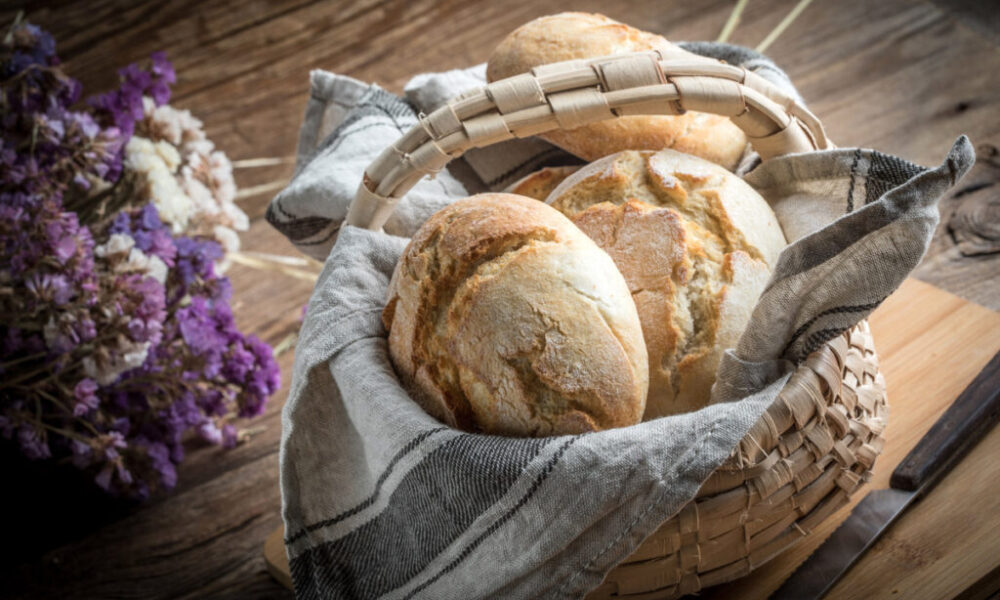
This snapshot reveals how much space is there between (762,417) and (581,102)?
40 centimetres

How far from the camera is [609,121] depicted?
4.01 feet

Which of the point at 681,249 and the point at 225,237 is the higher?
the point at 681,249

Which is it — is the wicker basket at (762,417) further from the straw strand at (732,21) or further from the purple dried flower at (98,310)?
the straw strand at (732,21)

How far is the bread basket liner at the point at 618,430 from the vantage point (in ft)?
2.80

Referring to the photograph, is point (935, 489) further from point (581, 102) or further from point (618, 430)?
point (581, 102)

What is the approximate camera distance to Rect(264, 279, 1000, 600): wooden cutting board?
100cm

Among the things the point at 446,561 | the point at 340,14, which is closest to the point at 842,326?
the point at 446,561

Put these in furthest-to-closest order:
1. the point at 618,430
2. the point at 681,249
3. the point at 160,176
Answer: the point at 160,176, the point at 681,249, the point at 618,430

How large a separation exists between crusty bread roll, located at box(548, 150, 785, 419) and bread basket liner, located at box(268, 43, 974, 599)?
7 cm

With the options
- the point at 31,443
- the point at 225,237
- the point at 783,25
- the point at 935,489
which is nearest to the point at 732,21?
the point at 783,25

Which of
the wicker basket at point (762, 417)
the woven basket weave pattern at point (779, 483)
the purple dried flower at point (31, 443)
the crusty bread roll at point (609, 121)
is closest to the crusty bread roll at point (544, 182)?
the crusty bread roll at point (609, 121)

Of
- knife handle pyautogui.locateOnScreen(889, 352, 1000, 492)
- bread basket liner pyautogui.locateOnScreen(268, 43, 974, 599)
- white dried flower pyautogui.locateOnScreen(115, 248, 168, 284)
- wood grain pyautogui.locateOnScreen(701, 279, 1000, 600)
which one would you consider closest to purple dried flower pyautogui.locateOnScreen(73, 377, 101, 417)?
white dried flower pyautogui.locateOnScreen(115, 248, 168, 284)

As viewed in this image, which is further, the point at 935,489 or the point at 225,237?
the point at 225,237

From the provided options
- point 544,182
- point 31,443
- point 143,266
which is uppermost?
point 544,182
